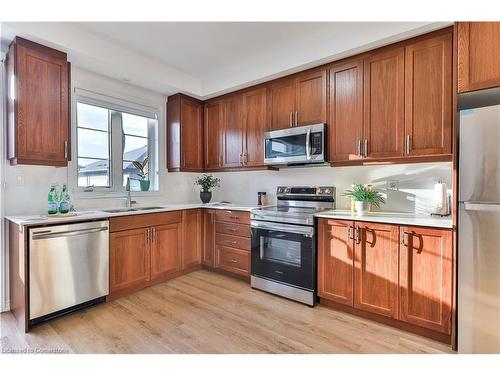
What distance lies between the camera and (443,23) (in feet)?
6.50

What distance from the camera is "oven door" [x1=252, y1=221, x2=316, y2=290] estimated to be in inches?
98.8

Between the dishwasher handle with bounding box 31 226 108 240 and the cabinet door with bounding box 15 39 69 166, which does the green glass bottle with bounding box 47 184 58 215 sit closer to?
the cabinet door with bounding box 15 39 69 166

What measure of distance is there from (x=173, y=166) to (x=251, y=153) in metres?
1.16

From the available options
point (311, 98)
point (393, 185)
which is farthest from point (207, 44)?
point (393, 185)

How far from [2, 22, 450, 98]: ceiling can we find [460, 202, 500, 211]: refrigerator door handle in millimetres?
1402

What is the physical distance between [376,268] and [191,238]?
7.30 ft

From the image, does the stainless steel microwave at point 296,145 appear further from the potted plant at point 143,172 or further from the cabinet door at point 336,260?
the potted plant at point 143,172

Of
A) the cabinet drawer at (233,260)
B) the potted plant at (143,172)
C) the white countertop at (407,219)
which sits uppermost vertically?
the potted plant at (143,172)

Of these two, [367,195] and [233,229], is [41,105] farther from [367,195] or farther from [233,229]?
[367,195]

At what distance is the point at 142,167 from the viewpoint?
139 inches

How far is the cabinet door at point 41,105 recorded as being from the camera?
2.21 meters

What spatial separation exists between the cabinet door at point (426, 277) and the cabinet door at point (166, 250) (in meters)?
2.42

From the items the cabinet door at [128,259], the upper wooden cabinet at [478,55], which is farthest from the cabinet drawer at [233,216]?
the upper wooden cabinet at [478,55]
